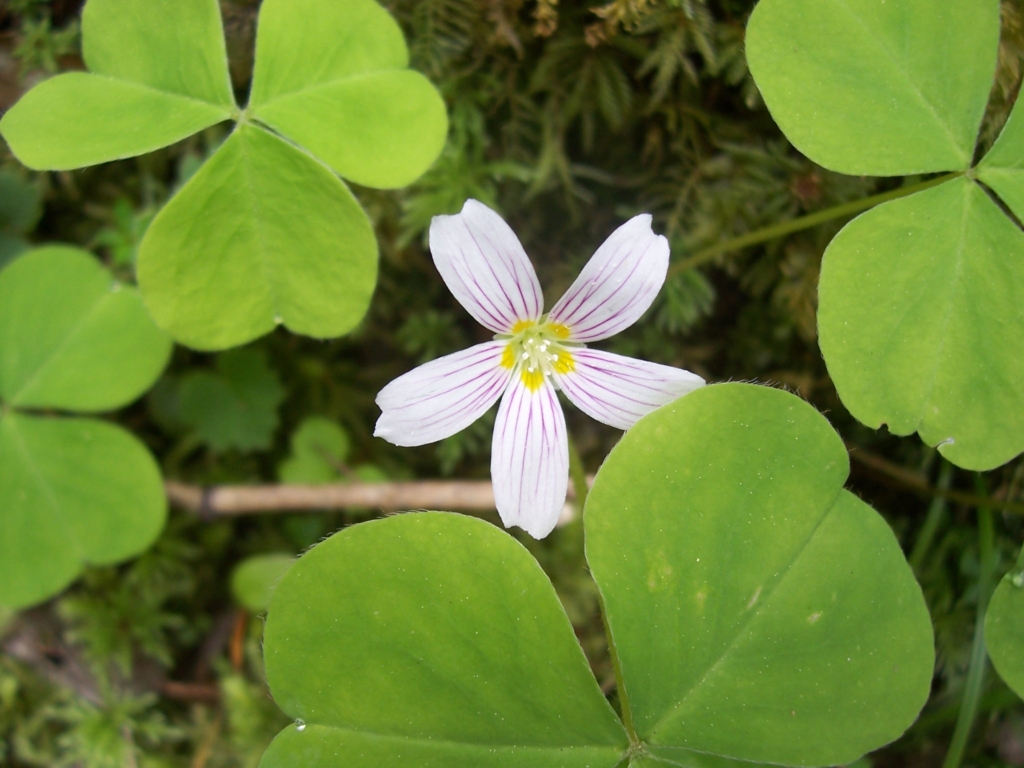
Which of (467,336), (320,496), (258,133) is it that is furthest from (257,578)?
(258,133)

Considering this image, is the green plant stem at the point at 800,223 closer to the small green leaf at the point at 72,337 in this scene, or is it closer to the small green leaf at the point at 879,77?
the small green leaf at the point at 879,77

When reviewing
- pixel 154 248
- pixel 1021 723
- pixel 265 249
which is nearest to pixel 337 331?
pixel 265 249

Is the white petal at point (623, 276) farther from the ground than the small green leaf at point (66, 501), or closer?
farther from the ground

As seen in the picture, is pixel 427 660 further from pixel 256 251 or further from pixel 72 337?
pixel 72 337

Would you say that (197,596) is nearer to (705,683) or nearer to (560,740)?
(560,740)

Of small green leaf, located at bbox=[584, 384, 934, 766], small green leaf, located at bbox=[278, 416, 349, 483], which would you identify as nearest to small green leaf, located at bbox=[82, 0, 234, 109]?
small green leaf, located at bbox=[278, 416, 349, 483]

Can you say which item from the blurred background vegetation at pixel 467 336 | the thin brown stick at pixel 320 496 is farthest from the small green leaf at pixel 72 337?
the thin brown stick at pixel 320 496
